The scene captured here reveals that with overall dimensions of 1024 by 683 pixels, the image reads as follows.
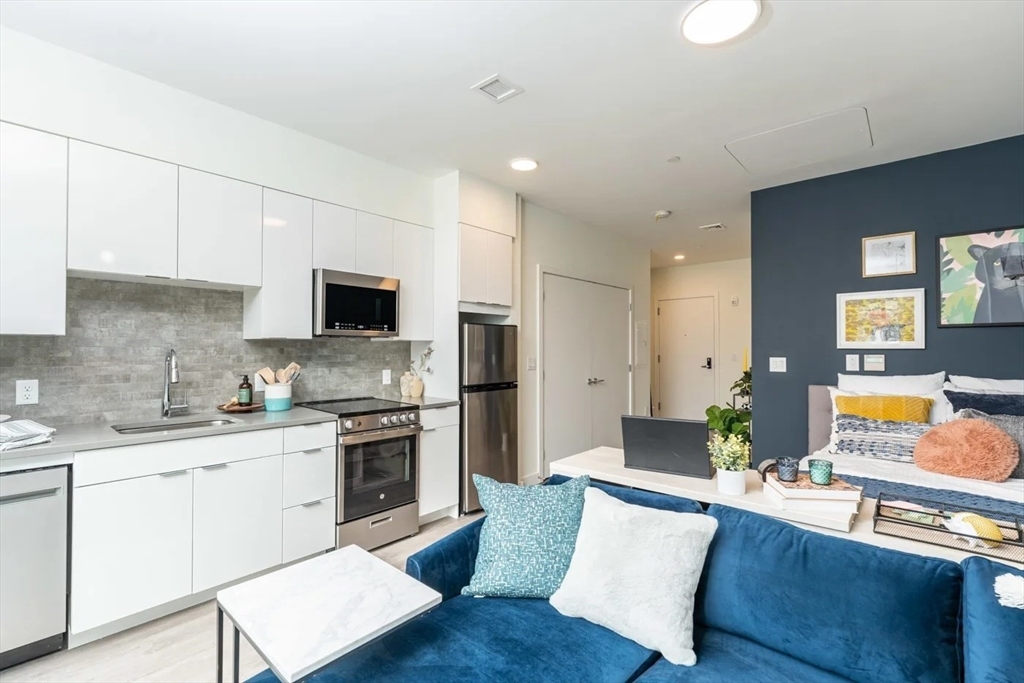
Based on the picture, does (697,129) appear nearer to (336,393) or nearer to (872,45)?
(872,45)

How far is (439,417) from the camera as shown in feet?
11.3

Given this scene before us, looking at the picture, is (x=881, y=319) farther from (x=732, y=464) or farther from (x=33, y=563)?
(x=33, y=563)

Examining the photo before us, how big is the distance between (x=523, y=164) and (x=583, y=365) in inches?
90.5

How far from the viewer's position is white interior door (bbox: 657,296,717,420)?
693 centimetres

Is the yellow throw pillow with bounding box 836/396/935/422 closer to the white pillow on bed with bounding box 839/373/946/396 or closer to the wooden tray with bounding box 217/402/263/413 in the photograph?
the white pillow on bed with bounding box 839/373/946/396

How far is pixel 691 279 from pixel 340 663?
6926mm

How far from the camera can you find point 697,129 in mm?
2865

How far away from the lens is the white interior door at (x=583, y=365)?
179 inches

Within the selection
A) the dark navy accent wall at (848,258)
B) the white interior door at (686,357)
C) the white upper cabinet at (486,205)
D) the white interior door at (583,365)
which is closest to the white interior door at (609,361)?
the white interior door at (583,365)

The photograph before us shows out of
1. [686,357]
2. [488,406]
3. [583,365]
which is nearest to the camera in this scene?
[488,406]

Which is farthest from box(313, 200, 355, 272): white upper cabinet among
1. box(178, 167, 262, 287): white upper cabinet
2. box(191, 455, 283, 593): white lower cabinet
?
box(191, 455, 283, 593): white lower cabinet

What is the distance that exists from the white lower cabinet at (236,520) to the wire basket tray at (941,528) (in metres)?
2.66

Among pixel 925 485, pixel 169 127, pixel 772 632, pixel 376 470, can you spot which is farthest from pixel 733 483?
pixel 169 127

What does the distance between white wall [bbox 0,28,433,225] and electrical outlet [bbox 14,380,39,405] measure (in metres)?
1.17
